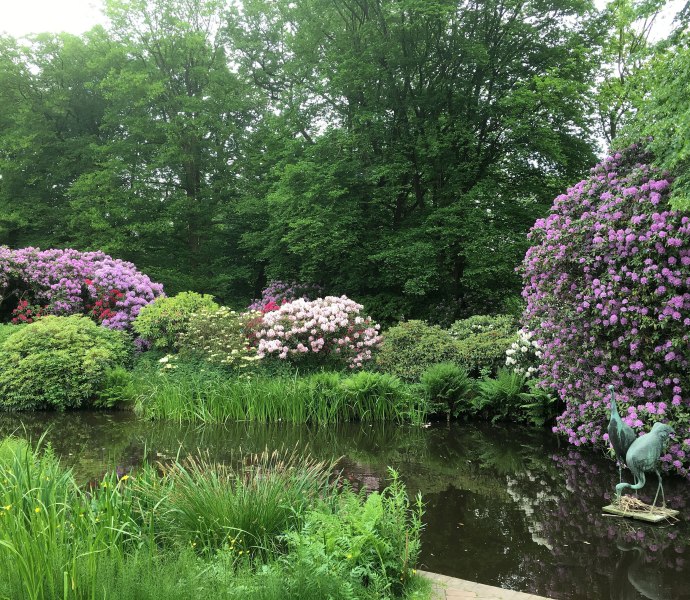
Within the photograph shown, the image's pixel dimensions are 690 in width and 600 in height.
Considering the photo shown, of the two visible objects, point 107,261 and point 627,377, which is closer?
point 627,377

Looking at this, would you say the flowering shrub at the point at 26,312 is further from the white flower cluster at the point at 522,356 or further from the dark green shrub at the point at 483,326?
the white flower cluster at the point at 522,356

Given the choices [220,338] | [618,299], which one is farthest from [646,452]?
[220,338]

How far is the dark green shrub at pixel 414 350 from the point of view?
9.99 meters

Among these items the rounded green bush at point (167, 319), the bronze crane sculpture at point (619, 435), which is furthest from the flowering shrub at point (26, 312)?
the bronze crane sculpture at point (619, 435)

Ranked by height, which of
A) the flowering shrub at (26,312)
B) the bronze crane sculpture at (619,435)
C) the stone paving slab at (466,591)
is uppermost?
the flowering shrub at (26,312)

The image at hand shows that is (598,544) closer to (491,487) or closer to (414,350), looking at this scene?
(491,487)

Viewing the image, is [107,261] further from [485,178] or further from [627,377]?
[627,377]

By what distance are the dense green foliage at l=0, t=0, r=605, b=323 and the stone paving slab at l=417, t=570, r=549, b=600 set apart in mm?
10338

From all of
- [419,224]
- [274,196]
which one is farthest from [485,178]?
[274,196]

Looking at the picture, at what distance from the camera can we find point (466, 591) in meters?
3.24


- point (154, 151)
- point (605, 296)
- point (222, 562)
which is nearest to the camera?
point (222, 562)

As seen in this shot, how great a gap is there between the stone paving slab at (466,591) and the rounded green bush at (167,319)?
9286 mm

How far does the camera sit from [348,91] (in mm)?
15320

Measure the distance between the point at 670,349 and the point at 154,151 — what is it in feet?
59.2
